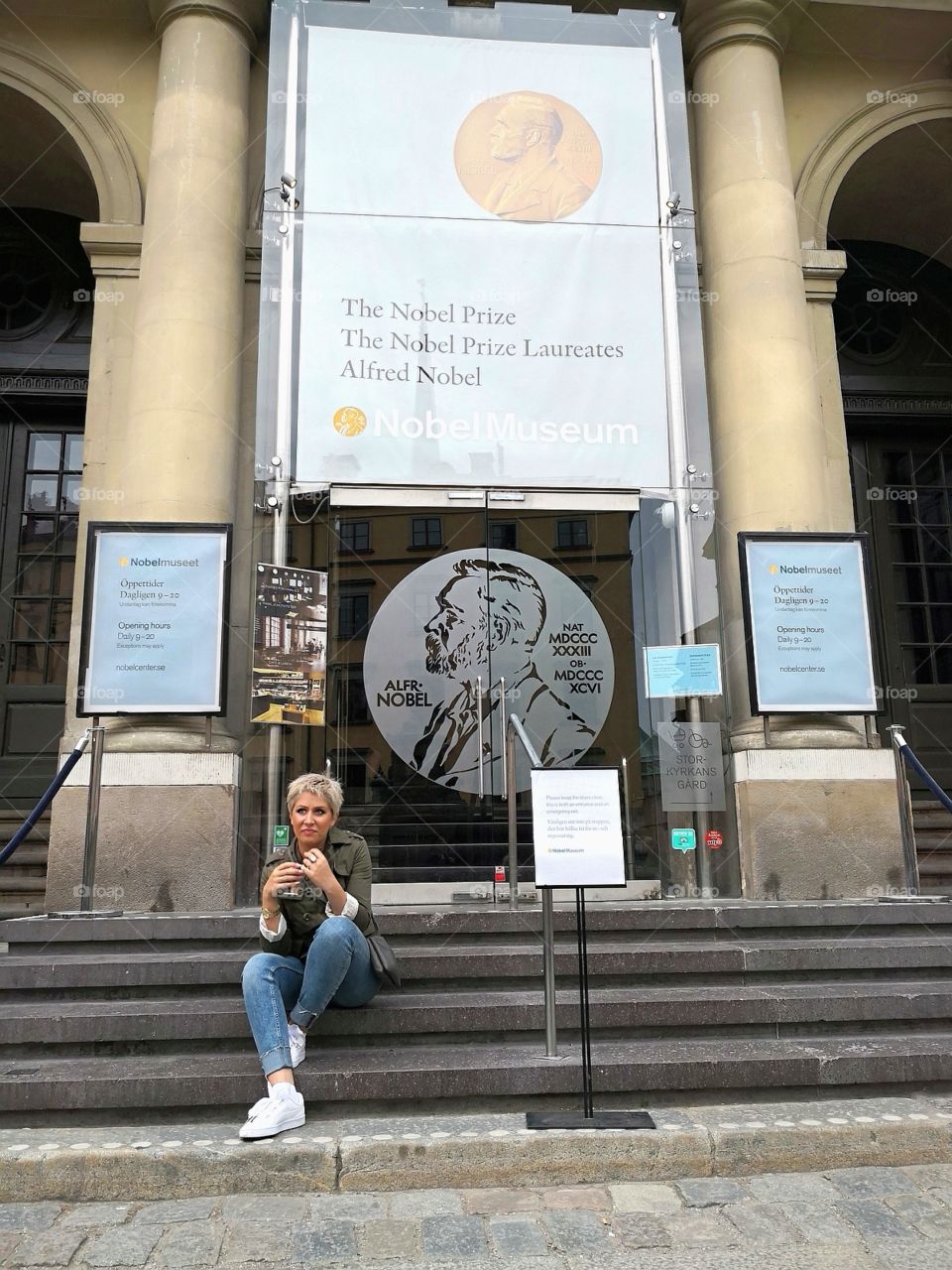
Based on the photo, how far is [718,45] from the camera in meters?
9.20

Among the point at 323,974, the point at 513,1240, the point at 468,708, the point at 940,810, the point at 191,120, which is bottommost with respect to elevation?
the point at 513,1240

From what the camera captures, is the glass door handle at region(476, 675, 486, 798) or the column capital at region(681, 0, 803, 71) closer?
the glass door handle at region(476, 675, 486, 798)

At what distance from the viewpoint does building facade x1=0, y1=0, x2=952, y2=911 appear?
738 cm

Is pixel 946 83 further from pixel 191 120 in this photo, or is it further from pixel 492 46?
pixel 191 120

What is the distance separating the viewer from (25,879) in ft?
26.0

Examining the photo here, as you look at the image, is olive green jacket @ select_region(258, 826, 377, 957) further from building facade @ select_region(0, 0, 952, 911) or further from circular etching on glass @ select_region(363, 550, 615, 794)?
circular etching on glass @ select_region(363, 550, 615, 794)

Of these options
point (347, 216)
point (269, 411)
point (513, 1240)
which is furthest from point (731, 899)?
point (347, 216)

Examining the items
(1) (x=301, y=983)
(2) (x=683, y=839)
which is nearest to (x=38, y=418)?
(2) (x=683, y=839)

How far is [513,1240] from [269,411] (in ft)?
20.4

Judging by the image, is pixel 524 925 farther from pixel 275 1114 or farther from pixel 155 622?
pixel 155 622

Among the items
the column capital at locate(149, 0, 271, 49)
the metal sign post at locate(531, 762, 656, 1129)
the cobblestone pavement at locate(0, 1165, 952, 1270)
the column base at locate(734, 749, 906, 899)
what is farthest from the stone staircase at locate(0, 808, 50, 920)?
the column capital at locate(149, 0, 271, 49)

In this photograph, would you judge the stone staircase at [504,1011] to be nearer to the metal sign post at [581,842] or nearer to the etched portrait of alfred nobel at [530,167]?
the metal sign post at [581,842]

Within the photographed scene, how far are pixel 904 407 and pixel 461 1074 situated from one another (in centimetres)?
889

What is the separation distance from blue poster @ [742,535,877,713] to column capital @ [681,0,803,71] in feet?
15.1
